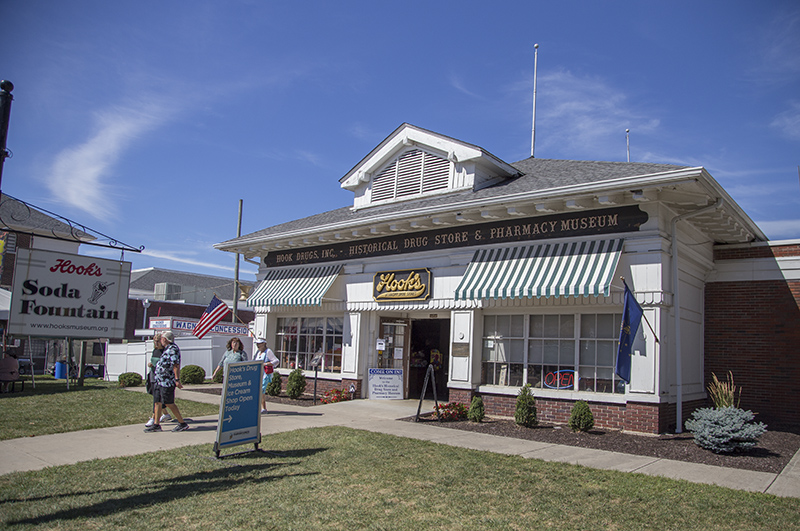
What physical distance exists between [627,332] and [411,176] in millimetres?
8008

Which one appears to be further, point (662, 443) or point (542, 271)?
point (542, 271)

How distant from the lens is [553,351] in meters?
12.8

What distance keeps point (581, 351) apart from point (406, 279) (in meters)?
4.94

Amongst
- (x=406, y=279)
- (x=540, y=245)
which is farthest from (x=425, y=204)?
(x=540, y=245)

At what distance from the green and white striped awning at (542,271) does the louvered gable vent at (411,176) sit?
309 centimetres

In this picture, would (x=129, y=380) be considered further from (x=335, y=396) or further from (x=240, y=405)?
(x=240, y=405)

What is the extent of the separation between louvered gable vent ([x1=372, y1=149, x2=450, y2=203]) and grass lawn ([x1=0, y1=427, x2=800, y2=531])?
9.05m

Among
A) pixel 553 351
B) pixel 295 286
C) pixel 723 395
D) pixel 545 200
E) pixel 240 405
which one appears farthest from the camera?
pixel 295 286

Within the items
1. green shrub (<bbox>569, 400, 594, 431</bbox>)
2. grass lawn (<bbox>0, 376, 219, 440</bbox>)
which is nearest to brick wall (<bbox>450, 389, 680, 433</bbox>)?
green shrub (<bbox>569, 400, 594, 431</bbox>)

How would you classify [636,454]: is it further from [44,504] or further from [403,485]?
[44,504]

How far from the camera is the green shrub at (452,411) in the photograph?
42.0 ft

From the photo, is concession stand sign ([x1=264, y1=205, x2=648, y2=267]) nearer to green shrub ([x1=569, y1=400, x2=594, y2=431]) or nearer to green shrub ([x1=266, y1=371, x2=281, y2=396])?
green shrub ([x1=569, y1=400, x2=594, y2=431])

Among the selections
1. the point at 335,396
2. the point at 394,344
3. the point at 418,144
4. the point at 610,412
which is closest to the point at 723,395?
the point at 610,412

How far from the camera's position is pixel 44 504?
20.3 feet
